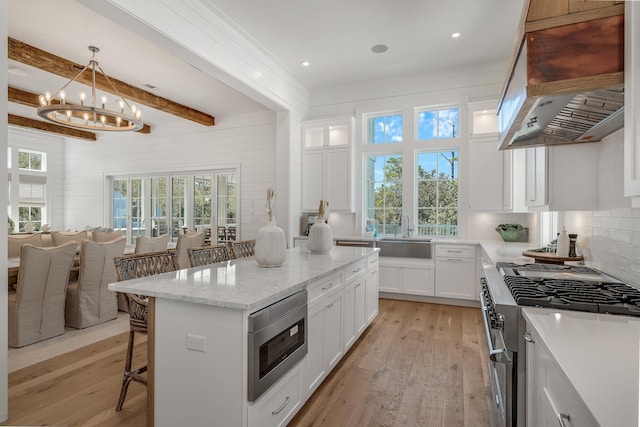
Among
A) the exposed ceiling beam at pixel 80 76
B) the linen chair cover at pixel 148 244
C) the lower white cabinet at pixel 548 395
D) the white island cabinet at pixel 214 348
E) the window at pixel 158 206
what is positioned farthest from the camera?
the window at pixel 158 206

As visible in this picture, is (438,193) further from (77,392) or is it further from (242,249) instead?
(77,392)

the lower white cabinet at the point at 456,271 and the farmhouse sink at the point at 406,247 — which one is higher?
the farmhouse sink at the point at 406,247

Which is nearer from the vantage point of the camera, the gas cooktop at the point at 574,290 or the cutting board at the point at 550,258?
the gas cooktop at the point at 574,290

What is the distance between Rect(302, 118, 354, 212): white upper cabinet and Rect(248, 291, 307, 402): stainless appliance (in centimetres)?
345

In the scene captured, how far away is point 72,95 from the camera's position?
5586mm

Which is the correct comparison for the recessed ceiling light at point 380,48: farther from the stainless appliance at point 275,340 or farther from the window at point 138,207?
the window at point 138,207

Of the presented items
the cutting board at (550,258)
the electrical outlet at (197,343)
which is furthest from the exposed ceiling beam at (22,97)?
the cutting board at (550,258)

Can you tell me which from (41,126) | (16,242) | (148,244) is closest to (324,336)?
(148,244)

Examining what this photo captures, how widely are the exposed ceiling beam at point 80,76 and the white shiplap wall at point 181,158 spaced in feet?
2.23

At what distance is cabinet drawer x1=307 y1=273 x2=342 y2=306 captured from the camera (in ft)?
7.06

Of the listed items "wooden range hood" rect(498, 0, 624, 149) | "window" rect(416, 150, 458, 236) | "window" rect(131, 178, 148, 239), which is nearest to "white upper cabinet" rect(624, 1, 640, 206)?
A: "wooden range hood" rect(498, 0, 624, 149)

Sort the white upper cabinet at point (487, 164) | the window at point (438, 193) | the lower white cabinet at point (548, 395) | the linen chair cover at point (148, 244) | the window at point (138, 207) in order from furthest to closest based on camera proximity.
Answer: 1. the window at point (138, 207)
2. the window at point (438, 193)
3. the white upper cabinet at point (487, 164)
4. the linen chair cover at point (148, 244)
5. the lower white cabinet at point (548, 395)

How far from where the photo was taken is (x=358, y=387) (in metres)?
2.47

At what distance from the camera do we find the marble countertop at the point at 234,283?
1.62 metres
